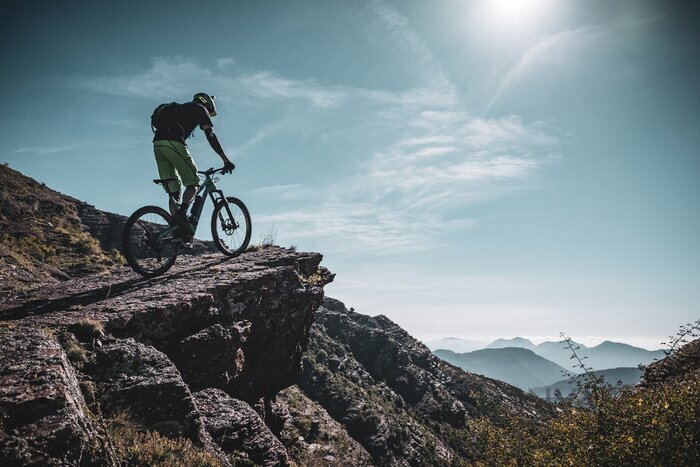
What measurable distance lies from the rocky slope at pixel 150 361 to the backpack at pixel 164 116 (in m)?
4.53

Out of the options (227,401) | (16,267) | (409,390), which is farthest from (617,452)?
(409,390)

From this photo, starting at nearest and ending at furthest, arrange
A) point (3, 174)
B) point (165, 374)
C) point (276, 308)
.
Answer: point (165, 374) < point (276, 308) < point (3, 174)

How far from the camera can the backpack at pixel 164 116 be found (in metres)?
9.34

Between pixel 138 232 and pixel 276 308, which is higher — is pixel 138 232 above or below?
above

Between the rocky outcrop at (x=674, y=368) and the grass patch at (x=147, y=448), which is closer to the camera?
the grass patch at (x=147, y=448)

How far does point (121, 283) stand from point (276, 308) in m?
4.92

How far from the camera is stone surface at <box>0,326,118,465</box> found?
10.2ft

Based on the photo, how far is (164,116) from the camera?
9352 mm

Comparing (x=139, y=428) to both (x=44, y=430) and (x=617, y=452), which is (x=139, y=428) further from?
(x=617, y=452)

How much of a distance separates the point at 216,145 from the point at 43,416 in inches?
321

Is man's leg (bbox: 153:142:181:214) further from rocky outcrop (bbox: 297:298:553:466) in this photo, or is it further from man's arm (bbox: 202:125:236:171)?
rocky outcrop (bbox: 297:298:553:466)

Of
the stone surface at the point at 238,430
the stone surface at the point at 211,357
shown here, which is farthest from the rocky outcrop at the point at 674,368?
the stone surface at the point at 211,357

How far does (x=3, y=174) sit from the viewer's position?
3192 cm

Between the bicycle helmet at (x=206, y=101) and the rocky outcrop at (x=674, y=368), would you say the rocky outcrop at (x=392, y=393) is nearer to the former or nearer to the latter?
the rocky outcrop at (x=674, y=368)
